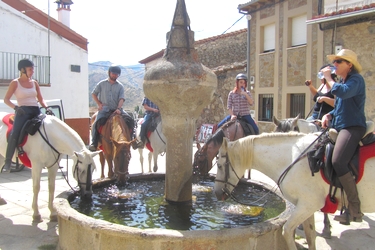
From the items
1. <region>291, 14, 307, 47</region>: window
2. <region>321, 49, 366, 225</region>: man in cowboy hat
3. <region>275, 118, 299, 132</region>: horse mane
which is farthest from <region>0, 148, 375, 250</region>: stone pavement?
<region>291, 14, 307, 47</region>: window

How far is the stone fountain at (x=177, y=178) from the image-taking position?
11.4ft

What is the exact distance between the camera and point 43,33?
52.9ft

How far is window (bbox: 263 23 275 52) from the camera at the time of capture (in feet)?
54.2

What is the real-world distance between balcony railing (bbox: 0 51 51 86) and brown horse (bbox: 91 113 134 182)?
31.4 ft

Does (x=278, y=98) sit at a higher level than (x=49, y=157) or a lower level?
higher

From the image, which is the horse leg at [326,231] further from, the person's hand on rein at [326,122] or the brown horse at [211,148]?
the brown horse at [211,148]

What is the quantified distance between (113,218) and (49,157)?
155 cm

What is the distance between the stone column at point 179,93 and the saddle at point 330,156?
1.70 metres

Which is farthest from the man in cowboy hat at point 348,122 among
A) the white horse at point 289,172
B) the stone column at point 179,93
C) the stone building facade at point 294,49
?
the stone building facade at point 294,49

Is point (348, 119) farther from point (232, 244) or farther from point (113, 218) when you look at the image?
point (113, 218)

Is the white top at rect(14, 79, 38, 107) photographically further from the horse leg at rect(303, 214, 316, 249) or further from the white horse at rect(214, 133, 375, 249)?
the horse leg at rect(303, 214, 316, 249)

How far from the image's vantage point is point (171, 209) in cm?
502

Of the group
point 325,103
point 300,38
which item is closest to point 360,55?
point 300,38

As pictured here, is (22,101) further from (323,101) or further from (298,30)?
(298,30)
